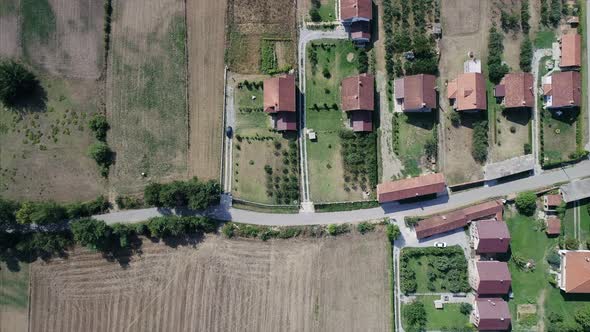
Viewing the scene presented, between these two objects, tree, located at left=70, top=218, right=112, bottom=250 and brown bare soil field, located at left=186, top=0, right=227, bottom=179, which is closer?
tree, located at left=70, top=218, right=112, bottom=250

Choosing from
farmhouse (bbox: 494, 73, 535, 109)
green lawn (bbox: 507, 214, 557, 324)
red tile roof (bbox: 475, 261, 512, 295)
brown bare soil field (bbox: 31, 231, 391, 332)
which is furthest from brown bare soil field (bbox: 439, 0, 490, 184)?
brown bare soil field (bbox: 31, 231, 391, 332)

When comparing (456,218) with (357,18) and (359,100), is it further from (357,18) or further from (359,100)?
(357,18)

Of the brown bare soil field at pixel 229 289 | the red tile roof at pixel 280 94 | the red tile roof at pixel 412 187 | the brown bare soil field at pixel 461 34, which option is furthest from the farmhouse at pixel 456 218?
the red tile roof at pixel 280 94

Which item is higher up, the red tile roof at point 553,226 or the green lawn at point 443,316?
the red tile roof at point 553,226

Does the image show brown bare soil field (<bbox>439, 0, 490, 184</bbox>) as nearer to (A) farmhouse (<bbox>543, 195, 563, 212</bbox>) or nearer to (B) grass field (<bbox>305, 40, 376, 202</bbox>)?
(A) farmhouse (<bbox>543, 195, 563, 212</bbox>)

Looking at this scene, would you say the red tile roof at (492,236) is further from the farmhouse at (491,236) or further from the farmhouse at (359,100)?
the farmhouse at (359,100)

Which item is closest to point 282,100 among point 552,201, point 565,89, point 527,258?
point 565,89
